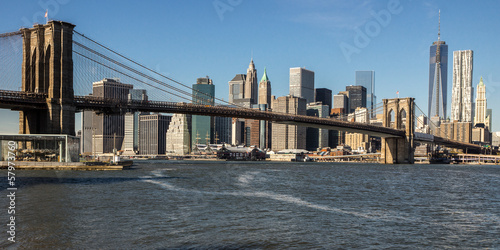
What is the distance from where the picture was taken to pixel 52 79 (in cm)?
6362

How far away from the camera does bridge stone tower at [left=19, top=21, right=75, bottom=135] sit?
63000 millimetres

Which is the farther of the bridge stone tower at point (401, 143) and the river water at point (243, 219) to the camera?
the bridge stone tower at point (401, 143)

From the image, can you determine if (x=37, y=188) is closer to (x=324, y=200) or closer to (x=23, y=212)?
(x=23, y=212)

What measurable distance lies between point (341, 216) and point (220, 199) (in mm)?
8881

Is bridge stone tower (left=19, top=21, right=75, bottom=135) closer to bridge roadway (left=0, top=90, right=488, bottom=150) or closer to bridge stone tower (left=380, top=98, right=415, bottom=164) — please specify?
bridge roadway (left=0, top=90, right=488, bottom=150)

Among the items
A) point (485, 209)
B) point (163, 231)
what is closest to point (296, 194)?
point (485, 209)

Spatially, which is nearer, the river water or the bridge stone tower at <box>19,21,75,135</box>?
the river water

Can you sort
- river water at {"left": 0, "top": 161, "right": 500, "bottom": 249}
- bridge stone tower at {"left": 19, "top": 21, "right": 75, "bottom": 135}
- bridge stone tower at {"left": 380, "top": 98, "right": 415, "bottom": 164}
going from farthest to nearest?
bridge stone tower at {"left": 380, "top": 98, "right": 415, "bottom": 164}
bridge stone tower at {"left": 19, "top": 21, "right": 75, "bottom": 135}
river water at {"left": 0, "top": 161, "right": 500, "bottom": 249}

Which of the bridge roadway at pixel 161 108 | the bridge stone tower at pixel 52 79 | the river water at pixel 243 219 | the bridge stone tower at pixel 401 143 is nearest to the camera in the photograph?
the river water at pixel 243 219

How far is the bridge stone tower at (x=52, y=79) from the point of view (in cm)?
6300

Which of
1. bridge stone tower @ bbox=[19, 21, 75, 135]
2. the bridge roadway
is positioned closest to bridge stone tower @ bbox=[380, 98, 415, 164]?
the bridge roadway

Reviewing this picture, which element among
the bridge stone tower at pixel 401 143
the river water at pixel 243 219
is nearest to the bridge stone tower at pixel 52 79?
the river water at pixel 243 219

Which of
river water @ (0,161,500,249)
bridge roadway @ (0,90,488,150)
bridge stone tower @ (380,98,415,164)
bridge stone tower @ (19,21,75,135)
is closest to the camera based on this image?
river water @ (0,161,500,249)

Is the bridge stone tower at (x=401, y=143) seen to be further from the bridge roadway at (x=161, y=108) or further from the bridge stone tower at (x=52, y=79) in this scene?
the bridge stone tower at (x=52, y=79)
